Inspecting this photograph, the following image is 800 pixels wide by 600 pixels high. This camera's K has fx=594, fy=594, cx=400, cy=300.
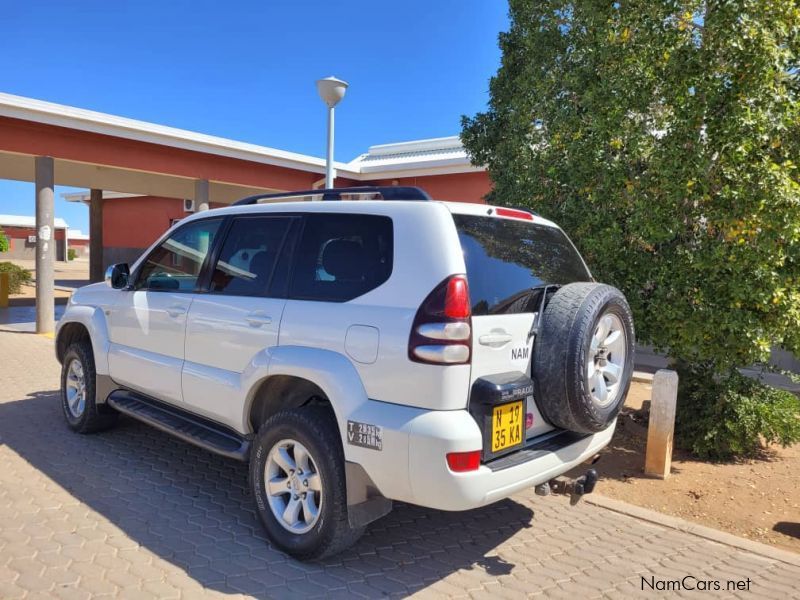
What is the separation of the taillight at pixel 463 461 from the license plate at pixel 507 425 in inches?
6.2

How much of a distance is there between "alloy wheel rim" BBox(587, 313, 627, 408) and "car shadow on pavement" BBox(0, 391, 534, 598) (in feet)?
3.75

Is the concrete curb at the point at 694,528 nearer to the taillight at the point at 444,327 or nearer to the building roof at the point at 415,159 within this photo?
the taillight at the point at 444,327

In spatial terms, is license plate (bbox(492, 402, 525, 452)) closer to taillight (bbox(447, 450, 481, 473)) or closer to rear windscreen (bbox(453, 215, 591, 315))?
taillight (bbox(447, 450, 481, 473))

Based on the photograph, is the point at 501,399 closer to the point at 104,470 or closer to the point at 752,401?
the point at 104,470

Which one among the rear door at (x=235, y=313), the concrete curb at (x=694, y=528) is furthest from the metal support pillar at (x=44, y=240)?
the concrete curb at (x=694, y=528)

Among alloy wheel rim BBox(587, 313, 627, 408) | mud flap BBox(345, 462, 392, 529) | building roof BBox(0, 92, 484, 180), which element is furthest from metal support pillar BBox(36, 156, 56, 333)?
alloy wheel rim BBox(587, 313, 627, 408)

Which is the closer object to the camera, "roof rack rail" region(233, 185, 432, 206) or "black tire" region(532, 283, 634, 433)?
"black tire" region(532, 283, 634, 433)

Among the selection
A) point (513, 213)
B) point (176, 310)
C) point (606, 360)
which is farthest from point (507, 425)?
point (176, 310)

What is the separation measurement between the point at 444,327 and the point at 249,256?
1.72 metres

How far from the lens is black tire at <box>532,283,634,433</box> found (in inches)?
123

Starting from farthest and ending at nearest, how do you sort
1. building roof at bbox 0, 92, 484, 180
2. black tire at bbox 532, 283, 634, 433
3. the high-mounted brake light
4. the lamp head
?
building roof at bbox 0, 92, 484, 180, the lamp head, the high-mounted brake light, black tire at bbox 532, 283, 634, 433

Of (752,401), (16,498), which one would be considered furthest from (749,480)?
(16,498)

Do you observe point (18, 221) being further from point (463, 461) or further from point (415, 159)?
point (463, 461)

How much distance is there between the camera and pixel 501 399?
2846mm
